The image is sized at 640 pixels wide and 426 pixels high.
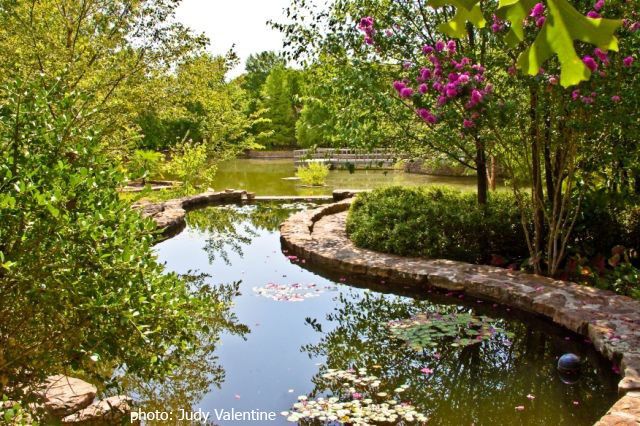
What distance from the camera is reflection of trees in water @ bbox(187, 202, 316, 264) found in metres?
9.20

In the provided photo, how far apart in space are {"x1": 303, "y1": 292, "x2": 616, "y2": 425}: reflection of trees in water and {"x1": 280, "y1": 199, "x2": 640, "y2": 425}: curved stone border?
0.22m

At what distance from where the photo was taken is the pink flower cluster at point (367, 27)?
6582 mm

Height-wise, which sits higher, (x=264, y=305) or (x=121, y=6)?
(x=121, y=6)

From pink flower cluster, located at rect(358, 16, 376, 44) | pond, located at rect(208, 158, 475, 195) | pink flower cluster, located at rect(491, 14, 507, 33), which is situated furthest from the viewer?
pond, located at rect(208, 158, 475, 195)

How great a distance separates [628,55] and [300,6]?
462cm

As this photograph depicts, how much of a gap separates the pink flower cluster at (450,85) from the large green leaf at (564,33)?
4.49 metres

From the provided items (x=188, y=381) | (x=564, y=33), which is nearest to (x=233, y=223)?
(x=188, y=381)

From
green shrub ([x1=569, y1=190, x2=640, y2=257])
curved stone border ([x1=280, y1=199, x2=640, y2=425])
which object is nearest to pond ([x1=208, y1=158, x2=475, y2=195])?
curved stone border ([x1=280, y1=199, x2=640, y2=425])

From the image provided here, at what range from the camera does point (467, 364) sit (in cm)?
445

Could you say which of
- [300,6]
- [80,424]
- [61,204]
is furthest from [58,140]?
[300,6]

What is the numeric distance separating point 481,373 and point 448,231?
3.33m

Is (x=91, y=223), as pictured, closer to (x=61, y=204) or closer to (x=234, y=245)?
(x=61, y=204)

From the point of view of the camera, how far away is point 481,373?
430cm

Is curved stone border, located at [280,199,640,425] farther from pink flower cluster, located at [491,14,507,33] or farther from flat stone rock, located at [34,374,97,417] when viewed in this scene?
flat stone rock, located at [34,374,97,417]
